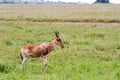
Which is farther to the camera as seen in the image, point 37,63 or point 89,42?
point 89,42

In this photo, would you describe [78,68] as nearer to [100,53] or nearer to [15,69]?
[15,69]

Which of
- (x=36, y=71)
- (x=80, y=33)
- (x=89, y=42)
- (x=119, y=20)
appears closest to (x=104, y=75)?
(x=36, y=71)

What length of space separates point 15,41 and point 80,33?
A: 517cm

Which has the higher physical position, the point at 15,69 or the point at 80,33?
the point at 15,69

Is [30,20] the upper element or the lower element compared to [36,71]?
lower

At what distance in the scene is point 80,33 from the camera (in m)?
22.0

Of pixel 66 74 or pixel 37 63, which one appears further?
pixel 37 63

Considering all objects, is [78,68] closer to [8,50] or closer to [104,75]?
[104,75]

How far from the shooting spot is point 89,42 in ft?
58.4

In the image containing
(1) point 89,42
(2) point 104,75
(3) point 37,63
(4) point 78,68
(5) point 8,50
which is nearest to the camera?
(2) point 104,75

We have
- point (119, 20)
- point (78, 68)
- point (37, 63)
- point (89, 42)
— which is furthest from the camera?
point (119, 20)

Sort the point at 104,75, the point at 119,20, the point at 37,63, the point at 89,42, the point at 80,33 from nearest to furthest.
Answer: the point at 104,75, the point at 37,63, the point at 89,42, the point at 80,33, the point at 119,20

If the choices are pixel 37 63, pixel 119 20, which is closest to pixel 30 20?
pixel 119 20

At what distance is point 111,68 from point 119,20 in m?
20.0
